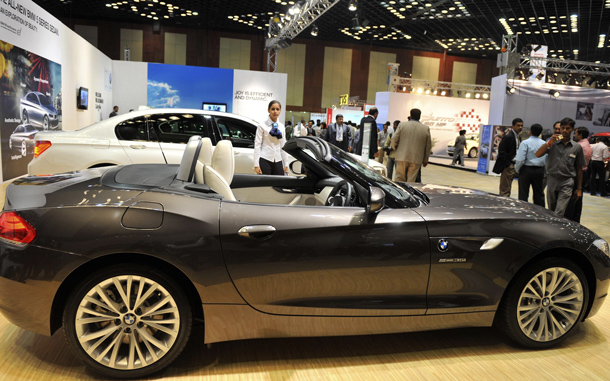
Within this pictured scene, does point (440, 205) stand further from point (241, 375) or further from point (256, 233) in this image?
point (241, 375)

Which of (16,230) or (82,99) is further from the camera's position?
(82,99)

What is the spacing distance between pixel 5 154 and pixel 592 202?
1161cm

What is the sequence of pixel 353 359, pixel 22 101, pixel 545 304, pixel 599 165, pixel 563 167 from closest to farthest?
pixel 353 359 < pixel 545 304 < pixel 563 167 < pixel 22 101 < pixel 599 165

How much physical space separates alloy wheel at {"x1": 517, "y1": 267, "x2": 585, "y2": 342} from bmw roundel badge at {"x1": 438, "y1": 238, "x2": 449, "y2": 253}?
578 mm

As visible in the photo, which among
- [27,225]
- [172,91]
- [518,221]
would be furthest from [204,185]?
[172,91]

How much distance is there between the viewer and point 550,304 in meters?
2.67

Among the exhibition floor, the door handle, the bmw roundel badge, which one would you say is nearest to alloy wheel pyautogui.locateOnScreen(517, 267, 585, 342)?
the exhibition floor

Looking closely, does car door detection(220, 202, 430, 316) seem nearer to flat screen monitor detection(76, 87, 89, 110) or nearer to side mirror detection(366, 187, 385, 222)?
side mirror detection(366, 187, 385, 222)

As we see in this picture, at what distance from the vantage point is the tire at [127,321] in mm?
2129

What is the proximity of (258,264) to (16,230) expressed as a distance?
1094 millimetres

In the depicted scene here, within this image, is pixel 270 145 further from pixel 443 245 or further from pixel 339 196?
pixel 443 245

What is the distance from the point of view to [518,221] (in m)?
2.61

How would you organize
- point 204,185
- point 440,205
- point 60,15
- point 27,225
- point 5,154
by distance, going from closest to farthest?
point 27,225 < point 204,185 < point 440,205 < point 5,154 < point 60,15

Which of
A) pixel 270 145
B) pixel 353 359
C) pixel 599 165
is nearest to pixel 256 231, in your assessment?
pixel 353 359
